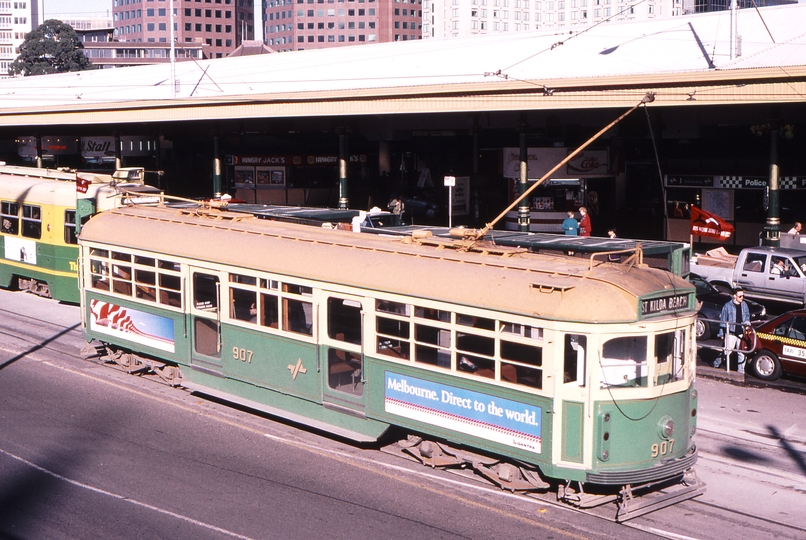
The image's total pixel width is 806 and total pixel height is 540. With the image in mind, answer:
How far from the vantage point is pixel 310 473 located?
12250 millimetres

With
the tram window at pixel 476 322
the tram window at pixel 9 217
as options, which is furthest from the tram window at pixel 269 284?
the tram window at pixel 9 217

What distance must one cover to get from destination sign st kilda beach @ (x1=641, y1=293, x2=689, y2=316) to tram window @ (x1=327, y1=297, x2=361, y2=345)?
12.4 feet

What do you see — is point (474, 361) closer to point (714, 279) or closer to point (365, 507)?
point (365, 507)

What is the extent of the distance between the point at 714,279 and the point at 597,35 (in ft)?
35.3

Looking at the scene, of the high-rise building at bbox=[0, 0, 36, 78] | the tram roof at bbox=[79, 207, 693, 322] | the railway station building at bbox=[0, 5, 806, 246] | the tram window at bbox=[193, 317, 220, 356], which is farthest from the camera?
the high-rise building at bbox=[0, 0, 36, 78]

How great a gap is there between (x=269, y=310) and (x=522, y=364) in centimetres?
460

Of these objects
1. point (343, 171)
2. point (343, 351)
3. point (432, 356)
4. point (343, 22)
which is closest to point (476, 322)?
point (432, 356)

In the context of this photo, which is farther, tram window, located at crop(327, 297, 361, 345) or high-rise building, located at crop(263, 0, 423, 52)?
high-rise building, located at crop(263, 0, 423, 52)

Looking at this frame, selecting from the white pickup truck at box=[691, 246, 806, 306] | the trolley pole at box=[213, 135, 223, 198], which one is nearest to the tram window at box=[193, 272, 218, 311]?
the white pickup truck at box=[691, 246, 806, 306]

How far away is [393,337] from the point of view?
12156mm

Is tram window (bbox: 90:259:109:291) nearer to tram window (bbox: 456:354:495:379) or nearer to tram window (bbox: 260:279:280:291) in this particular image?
tram window (bbox: 260:279:280:291)

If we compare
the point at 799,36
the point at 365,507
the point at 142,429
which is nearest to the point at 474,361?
the point at 365,507

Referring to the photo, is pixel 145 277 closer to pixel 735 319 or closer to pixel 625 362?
pixel 625 362

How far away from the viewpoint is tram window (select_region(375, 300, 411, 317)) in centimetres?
1202
